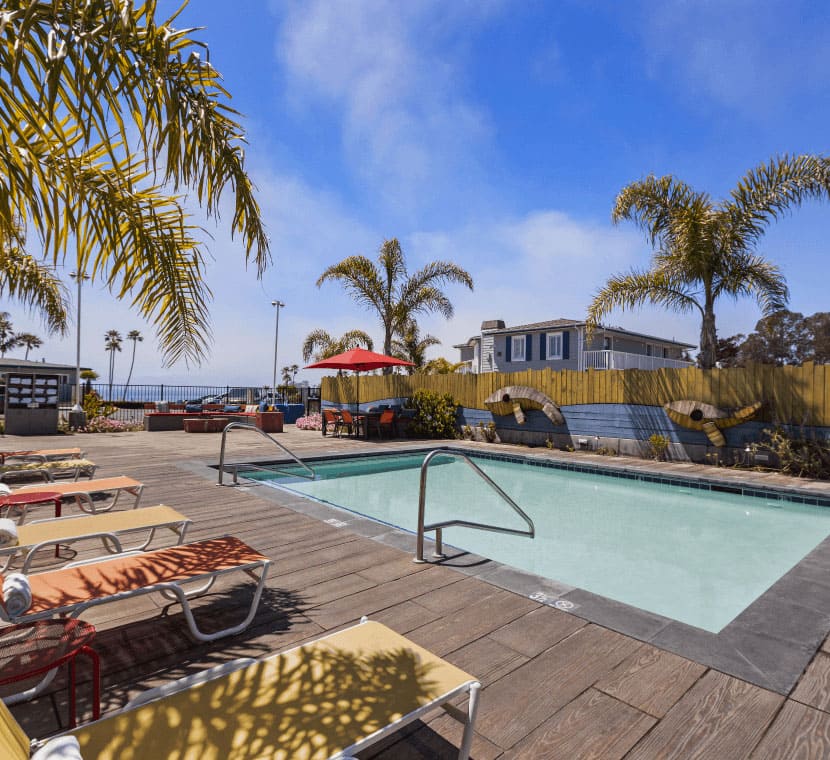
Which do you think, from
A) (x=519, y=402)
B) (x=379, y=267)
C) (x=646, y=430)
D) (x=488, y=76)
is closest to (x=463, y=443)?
(x=519, y=402)

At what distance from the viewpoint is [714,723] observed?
77.3 inches

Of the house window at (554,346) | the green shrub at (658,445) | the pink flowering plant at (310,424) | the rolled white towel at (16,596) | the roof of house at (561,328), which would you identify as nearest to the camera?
the rolled white towel at (16,596)

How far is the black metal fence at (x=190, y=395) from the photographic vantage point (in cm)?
2078

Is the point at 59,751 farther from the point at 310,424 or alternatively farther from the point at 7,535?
the point at 310,424

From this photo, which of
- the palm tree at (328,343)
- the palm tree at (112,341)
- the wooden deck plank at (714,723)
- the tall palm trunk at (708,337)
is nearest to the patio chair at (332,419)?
the palm tree at (328,343)

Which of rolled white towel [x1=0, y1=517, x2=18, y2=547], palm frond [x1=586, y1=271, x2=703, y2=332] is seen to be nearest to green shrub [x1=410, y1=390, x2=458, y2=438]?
palm frond [x1=586, y1=271, x2=703, y2=332]

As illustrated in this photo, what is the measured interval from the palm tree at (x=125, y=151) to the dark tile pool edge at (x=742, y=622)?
2.63 meters

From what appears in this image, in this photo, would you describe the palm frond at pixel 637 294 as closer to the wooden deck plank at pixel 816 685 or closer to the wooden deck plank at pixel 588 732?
the wooden deck plank at pixel 816 685

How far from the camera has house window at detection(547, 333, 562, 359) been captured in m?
23.6

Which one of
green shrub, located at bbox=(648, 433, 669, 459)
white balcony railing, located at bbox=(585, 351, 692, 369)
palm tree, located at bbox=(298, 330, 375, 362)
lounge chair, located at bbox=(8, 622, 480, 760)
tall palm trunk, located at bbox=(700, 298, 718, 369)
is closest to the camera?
lounge chair, located at bbox=(8, 622, 480, 760)

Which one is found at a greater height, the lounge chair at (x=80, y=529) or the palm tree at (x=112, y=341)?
the palm tree at (x=112, y=341)

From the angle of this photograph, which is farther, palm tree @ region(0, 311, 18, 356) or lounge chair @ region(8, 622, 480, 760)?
palm tree @ region(0, 311, 18, 356)

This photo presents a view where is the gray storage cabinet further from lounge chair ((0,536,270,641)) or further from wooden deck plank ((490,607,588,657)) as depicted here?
wooden deck plank ((490,607,588,657))

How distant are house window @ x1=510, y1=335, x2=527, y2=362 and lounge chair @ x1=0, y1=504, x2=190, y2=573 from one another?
73.8ft
